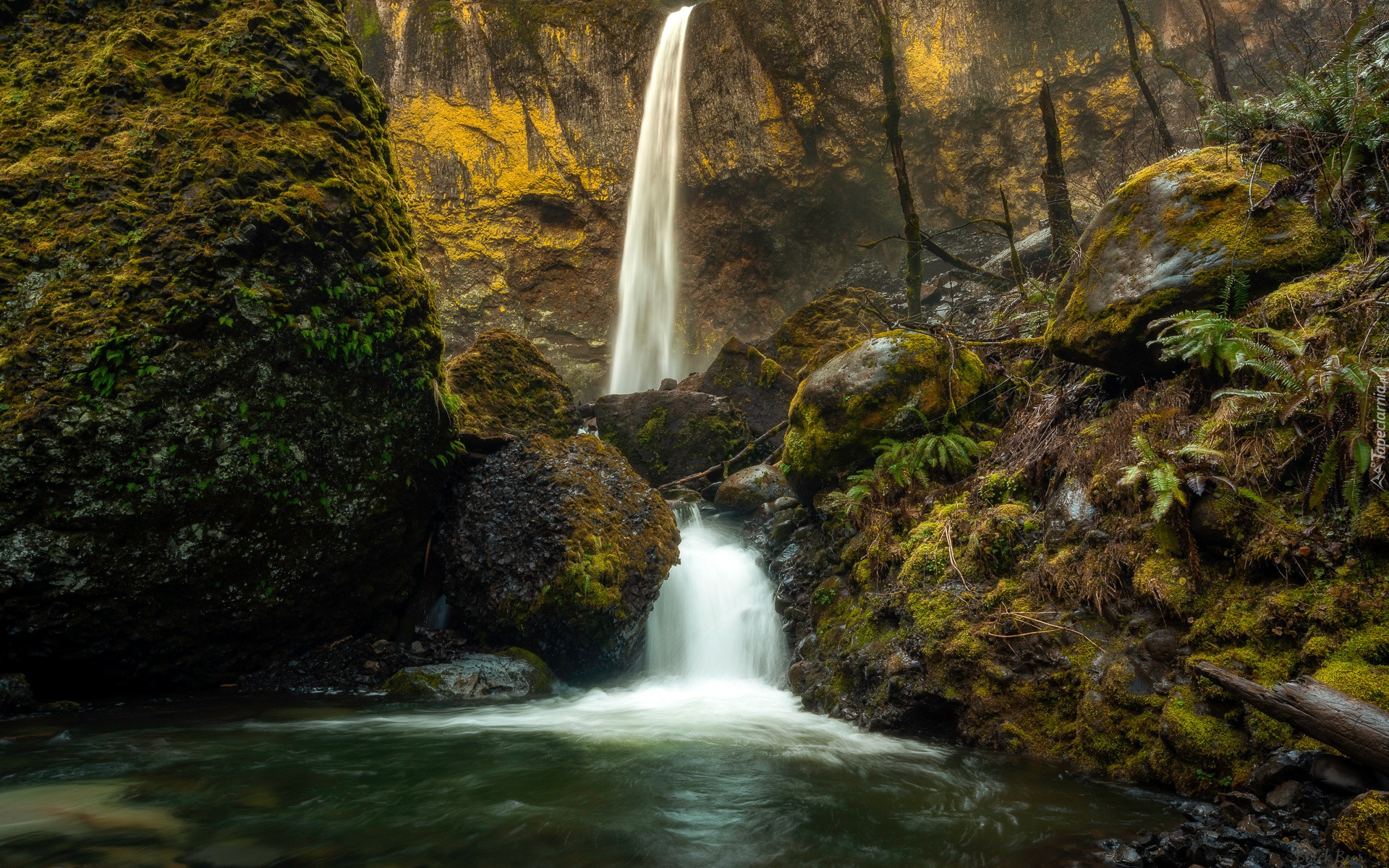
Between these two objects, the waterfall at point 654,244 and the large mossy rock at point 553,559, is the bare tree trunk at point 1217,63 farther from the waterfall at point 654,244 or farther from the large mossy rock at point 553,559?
the waterfall at point 654,244

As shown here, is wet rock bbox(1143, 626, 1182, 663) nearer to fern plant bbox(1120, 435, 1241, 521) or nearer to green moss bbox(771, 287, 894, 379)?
fern plant bbox(1120, 435, 1241, 521)

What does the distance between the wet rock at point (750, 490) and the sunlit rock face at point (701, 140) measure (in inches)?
582

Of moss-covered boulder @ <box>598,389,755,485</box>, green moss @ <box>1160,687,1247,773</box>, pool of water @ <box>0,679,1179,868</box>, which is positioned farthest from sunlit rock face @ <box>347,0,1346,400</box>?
green moss @ <box>1160,687,1247,773</box>

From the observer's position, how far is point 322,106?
639 cm

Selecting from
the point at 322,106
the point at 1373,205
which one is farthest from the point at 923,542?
the point at 322,106

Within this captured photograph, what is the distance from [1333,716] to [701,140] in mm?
24278

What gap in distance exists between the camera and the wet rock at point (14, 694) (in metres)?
4.78

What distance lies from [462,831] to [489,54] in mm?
27283

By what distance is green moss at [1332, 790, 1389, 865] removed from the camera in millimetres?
2127

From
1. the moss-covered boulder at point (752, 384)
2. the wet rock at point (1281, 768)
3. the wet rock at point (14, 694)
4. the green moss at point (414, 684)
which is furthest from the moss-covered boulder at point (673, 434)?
the wet rock at point (1281, 768)

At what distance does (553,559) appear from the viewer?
662 centimetres

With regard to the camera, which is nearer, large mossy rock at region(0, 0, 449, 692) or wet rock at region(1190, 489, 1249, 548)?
wet rock at region(1190, 489, 1249, 548)

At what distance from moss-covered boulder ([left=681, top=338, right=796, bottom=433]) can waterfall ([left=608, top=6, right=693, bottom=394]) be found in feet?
32.4

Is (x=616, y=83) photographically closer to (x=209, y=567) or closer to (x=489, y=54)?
(x=489, y=54)
